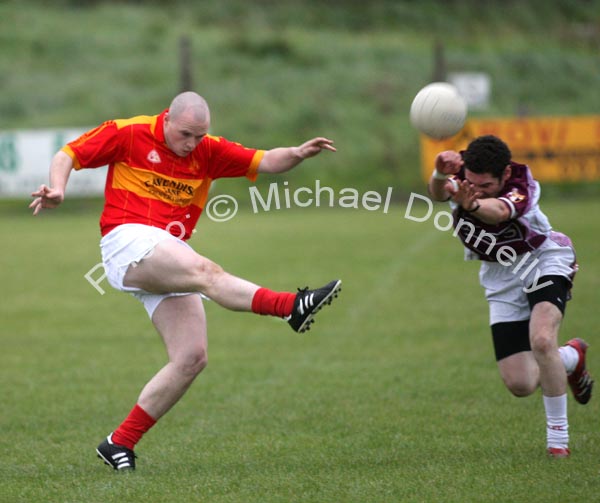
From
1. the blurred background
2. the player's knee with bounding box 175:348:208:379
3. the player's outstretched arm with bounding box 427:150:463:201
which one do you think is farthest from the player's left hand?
the blurred background

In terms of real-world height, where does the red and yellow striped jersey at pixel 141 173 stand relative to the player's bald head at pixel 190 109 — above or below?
below

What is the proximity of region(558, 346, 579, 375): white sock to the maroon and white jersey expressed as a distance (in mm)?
796

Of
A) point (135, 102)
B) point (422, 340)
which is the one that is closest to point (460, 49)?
point (135, 102)

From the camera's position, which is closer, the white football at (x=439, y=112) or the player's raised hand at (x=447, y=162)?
the player's raised hand at (x=447, y=162)

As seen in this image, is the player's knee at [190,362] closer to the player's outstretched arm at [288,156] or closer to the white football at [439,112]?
the player's outstretched arm at [288,156]

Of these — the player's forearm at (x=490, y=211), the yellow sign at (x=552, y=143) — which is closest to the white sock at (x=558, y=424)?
the player's forearm at (x=490, y=211)

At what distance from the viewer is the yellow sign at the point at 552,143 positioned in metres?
22.6

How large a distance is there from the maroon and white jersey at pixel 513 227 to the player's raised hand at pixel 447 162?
19 cm

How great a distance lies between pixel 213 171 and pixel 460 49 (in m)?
30.0

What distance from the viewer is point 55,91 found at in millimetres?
29906

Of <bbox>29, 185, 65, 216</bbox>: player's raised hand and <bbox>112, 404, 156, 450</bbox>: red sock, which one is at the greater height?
<bbox>29, 185, 65, 216</bbox>: player's raised hand

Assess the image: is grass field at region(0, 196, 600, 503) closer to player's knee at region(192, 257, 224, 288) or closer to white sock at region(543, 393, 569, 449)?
white sock at region(543, 393, 569, 449)

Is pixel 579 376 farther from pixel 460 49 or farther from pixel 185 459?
pixel 460 49

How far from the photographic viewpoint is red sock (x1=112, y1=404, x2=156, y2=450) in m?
5.54
